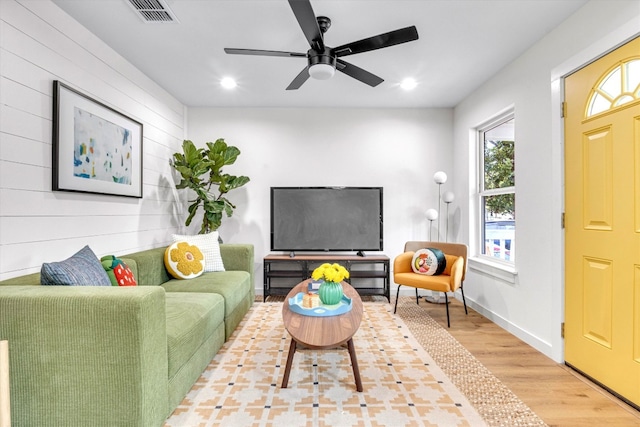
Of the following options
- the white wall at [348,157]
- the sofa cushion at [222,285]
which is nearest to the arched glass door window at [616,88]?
the white wall at [348,157]

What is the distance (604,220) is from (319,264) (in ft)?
9.36

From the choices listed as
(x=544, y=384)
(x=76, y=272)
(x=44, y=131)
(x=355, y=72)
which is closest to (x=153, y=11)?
(x=44, y=131)

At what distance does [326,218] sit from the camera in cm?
427

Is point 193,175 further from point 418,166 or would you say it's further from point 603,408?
point 603,408

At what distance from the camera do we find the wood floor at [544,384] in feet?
5.87

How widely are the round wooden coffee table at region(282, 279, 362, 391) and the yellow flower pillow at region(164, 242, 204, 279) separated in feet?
4.01

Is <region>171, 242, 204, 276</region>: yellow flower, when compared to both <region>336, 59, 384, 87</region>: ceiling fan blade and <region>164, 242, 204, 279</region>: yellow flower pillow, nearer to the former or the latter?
<region>164, 242, 204, 279</region>: yellow flower pillow

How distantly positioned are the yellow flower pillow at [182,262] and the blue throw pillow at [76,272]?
99cm

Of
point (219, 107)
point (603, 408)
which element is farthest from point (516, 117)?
point (219, 107)

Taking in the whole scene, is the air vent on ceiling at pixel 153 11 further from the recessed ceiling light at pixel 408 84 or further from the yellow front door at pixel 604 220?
the yellow front door at pixel 604 220

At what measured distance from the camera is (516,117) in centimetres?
304

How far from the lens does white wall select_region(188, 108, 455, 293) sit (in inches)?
174

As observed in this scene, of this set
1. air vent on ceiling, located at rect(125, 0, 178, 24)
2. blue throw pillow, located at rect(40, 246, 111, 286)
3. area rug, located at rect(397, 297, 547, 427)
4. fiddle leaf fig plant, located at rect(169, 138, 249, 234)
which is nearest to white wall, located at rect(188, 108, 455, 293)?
fiddle leaf fig plant, located at rect(169, 138, 249, 234)

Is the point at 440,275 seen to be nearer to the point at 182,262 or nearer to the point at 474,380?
the point at 474,380
